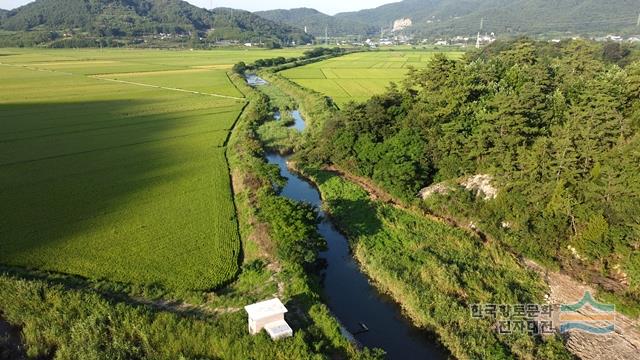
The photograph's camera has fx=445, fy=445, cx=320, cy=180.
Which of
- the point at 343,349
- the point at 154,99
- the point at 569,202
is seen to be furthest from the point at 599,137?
the point at 154,99

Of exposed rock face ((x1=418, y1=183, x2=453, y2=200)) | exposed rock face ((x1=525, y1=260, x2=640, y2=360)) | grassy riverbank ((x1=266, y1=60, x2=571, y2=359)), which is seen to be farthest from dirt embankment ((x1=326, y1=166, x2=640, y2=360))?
exposed rock face ((x1=418, y1=183, x2=453, y2=200))

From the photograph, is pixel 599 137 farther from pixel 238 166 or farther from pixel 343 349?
pixel 238 166

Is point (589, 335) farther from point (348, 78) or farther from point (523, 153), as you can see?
point (348, 78)

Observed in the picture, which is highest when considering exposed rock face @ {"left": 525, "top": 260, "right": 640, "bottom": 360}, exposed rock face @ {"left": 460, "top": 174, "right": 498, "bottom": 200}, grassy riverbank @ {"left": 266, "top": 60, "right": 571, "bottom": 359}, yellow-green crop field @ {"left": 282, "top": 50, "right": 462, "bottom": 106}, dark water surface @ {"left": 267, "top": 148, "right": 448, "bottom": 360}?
exposed rock face @ {"left": 460, "top": 174, "right": 498, "bottom": 200}

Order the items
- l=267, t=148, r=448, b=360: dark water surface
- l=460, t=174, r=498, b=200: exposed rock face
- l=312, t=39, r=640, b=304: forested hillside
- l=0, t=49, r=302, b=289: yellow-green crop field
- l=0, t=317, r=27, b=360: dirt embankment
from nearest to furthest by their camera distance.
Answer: l=0, t=317, r=27, b=360: dirt embankment
l=267, t=148, r=448, b=360: dark water surface
l=0, t=49, r=302, b=289: yellow-green crop field
l=312, t=39, r=640, b=304: forested hillside
l=460, t=174, r=498, b=200: exposed rock face

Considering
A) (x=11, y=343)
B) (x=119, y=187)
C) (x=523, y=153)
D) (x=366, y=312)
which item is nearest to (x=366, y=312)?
(x=366, y=312)

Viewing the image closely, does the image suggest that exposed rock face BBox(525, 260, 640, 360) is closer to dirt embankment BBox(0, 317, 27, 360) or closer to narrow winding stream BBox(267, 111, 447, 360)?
narrow winding stream BBox(267, 111, 447, 360)
